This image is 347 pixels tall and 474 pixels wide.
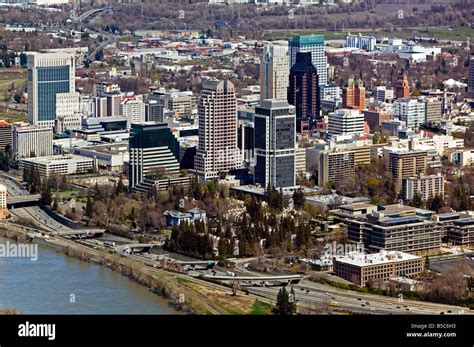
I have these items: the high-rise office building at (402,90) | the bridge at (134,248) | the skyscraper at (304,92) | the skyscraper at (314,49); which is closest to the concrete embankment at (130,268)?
the bridge at (134,248)

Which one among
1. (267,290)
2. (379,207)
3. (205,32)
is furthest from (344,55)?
(267,290)

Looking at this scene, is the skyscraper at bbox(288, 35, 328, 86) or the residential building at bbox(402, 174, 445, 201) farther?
the skyscraper at bbox(288, 35, 328, 86)

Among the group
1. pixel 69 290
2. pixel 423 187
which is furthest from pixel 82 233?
pixel 423 187

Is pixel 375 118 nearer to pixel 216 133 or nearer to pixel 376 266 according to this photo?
pixel 216 133

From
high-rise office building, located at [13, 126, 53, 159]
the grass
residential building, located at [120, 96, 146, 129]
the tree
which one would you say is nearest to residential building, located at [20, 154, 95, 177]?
high-rise office building, located at [13, 126, 53, 159]

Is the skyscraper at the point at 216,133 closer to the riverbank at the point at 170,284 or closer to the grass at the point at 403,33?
the riverbank at the point at 170,284

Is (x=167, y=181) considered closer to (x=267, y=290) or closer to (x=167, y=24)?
(x=267, y=290)

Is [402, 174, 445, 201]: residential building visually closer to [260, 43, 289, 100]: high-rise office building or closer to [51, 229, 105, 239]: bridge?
[51, 229, 105, 239]: bridge
